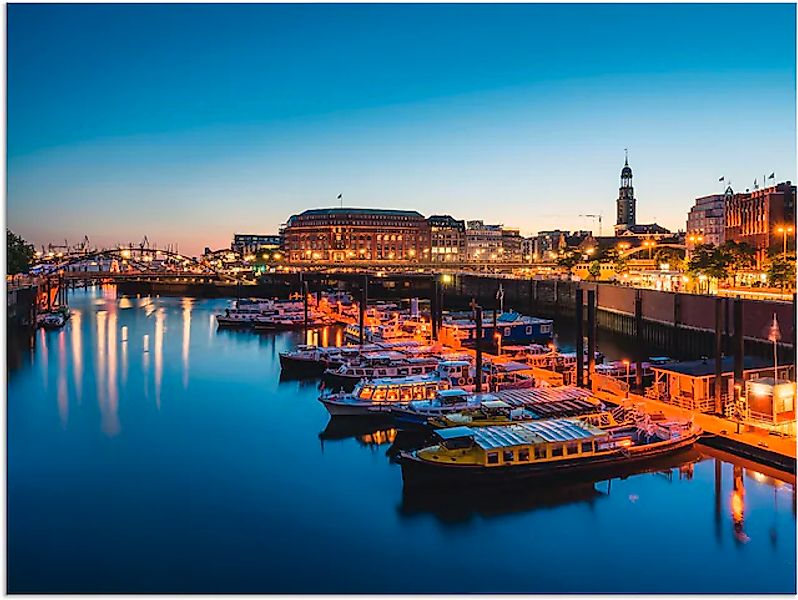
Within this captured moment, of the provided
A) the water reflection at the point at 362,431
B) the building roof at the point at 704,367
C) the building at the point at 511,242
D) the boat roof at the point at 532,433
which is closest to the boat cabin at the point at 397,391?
the water reflection at the point at 362,431

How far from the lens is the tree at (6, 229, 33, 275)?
44119 millimetres

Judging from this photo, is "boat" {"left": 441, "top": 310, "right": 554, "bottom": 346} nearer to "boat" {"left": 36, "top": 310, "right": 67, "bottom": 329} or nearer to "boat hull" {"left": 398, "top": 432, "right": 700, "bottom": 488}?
"boat hull" {"left": 398, "top": 432, "right": 700, "bottom": 488}

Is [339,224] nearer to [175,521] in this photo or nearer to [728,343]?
[728,343]

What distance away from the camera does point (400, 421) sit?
1550cm

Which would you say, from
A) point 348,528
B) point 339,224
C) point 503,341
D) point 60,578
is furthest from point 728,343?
point 339,224

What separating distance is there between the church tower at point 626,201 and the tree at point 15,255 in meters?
79.1

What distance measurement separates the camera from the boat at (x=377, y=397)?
54.8ft

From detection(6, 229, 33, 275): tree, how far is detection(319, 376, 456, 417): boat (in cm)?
3287

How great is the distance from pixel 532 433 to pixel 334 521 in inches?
154

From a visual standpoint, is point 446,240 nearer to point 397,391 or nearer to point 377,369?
point 377,369

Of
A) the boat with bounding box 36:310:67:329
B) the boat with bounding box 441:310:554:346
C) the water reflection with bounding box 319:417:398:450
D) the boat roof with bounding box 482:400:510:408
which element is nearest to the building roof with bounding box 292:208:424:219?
the boat with bounding box 36:310:67:329

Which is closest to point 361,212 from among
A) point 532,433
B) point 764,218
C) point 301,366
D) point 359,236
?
point 359,236

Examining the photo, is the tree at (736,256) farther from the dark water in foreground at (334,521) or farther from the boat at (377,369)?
the dark water in foreground at (334,521)

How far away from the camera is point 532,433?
12742 mm
